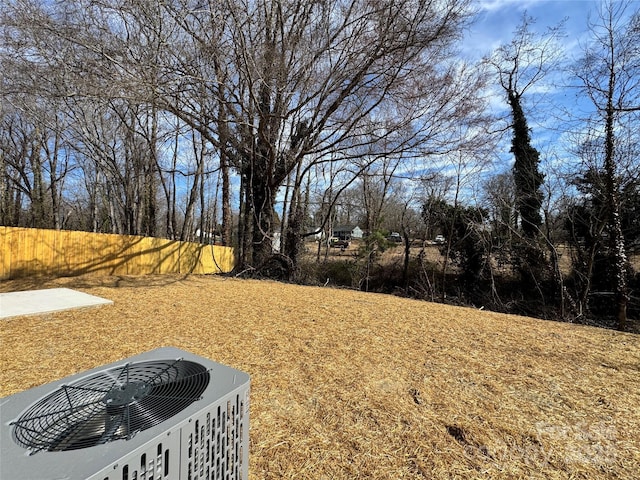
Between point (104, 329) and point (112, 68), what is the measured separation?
4101mm

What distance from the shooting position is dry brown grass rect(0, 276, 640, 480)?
1.40 metres

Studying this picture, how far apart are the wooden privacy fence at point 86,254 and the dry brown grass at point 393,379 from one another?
4.78 m

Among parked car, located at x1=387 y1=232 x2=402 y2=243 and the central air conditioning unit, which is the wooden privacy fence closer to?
parked car, located at x1=387 y1=232 x2=402 y2=243

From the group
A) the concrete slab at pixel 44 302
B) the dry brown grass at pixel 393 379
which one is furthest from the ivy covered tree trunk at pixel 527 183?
the concrete slab at pixel 44 302

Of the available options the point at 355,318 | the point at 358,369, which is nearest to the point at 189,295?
the point at 355,318

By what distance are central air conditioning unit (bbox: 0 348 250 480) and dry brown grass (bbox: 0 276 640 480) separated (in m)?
0.51

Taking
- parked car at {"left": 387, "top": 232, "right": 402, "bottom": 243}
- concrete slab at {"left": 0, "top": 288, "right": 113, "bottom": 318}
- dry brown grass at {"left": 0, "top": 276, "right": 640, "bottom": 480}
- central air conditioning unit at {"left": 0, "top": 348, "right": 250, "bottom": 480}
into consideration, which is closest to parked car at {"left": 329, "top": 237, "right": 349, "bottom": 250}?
parked car at {"left": 387, "top": 232, "right": 402, "bottom": 243}

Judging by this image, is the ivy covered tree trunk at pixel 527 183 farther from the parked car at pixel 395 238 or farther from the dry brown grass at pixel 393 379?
the dry brown grass at pixel 393 379

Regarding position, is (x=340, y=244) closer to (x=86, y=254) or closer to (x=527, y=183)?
(x=527, y=183)

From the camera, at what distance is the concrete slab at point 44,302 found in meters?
3.69

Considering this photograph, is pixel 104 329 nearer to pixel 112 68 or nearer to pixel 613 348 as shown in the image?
pixel 112 68

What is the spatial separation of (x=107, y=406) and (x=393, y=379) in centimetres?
182

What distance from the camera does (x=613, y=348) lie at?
3008 mm

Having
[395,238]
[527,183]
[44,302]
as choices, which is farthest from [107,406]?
[527,183]
